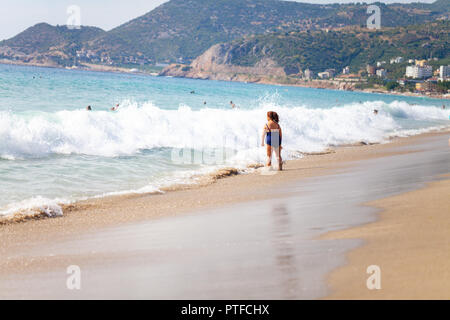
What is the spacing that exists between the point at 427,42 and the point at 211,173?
156111mm

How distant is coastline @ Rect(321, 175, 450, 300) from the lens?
3529 millimetres

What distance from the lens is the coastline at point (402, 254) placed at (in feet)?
11.6

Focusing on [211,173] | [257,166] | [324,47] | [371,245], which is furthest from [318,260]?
[324,47]

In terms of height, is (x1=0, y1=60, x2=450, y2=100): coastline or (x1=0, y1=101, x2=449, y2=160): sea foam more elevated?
(x1=0, y1=60, x2=450, y2=100): coastline

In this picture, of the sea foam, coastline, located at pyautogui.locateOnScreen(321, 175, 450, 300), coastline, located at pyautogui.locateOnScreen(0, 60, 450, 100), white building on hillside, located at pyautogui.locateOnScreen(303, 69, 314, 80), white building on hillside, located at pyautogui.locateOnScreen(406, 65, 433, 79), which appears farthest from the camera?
white building on hillside, located at pyautogui.locateOnScreen(303, 69, 314, 80)

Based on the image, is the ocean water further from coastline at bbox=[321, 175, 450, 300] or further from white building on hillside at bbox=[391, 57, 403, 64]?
white building on hillside at bbox=[391, 57, 403, 64]

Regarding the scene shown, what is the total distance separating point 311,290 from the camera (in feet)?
12.1

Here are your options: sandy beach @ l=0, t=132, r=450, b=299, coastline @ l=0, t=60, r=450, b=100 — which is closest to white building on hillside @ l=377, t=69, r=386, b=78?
coastline @ l=0, t=60, r=450, b=100

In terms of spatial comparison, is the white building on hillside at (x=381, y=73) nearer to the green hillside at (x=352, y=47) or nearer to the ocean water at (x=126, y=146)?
the green hillside at (x=352, y=47)

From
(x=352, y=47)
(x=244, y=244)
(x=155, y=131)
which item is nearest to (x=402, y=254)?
(x=244, y=244)

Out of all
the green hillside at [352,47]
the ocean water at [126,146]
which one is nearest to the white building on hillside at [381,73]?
the green hillside at [352,47]

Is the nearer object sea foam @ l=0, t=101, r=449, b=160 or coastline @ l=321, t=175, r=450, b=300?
coastline @ l=321, t=175, r=450, b=300

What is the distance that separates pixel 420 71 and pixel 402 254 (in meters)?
144
